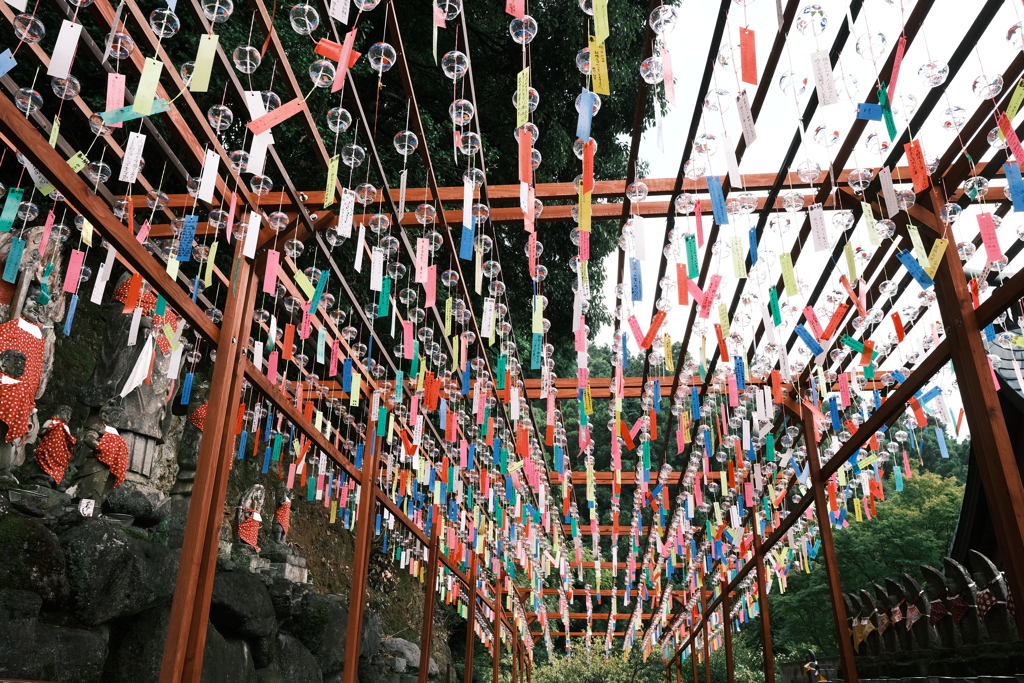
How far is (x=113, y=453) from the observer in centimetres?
710

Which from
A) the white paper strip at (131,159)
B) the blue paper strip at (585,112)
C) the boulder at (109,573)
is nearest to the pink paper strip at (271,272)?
the white paper strip at (131,159)

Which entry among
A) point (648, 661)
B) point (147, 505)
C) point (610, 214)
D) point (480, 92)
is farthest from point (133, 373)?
point (648, 661)

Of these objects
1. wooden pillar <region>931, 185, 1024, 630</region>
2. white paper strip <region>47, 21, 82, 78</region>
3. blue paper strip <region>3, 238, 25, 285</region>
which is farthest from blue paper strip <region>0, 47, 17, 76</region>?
wooden pillar <region>931, 185, 1024, 630</region>

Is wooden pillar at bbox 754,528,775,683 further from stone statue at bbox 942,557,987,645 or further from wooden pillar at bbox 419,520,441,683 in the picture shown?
wooden pillar at bbox 419,520,441,683

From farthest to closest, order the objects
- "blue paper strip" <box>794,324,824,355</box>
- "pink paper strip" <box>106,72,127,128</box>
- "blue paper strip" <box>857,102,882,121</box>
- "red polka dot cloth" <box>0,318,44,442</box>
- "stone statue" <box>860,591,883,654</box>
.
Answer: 1. "stone statue" <box>860,591,883,654</box>
2. "red polka dot cloth" <box>0,318,44,442</box>
3. "blue paper strip" <box>794,324,824,355</box>
4. "blue paper strip" <box>857,102,882,121</box>
5. "pink paper strip" <box>106,72,127,128</box>

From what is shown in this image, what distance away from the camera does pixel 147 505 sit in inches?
280

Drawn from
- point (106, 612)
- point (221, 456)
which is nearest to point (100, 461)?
point (106, 612)

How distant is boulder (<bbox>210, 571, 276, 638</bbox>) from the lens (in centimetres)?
686

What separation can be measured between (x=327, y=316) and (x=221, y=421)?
61.2 inches

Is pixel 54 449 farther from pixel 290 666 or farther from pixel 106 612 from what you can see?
pixel 290 666

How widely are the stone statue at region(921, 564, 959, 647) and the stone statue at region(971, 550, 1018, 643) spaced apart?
54 centimetres

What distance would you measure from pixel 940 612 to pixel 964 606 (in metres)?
0.44

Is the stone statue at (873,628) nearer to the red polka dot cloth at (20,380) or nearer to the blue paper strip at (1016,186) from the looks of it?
the blue paper strip at (1016,186)

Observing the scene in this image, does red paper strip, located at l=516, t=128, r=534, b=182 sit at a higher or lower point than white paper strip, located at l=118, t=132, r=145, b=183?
higher
